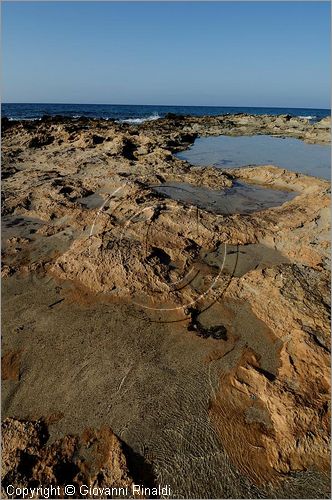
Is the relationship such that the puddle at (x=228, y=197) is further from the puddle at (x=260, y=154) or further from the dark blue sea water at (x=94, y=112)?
the dark blue sea water at (x=94, y=112)

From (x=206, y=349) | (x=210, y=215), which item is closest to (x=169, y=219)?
(x=210, y=215)

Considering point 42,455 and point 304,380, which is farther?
point 304,380

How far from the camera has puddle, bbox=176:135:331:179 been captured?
51.2 ft

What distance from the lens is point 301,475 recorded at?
3.44 m

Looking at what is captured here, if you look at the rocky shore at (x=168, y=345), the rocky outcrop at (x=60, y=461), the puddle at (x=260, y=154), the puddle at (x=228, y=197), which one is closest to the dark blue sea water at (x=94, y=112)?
the puddle at (x=260, y=154)

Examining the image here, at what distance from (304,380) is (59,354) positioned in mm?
3202

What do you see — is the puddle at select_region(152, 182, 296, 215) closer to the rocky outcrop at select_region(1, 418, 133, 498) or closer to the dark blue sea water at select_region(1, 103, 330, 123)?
the rocky outcrop at select_region(1, 418, 133, 498)

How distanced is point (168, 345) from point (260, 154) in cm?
1582

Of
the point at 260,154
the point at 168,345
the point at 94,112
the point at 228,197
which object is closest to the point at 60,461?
the point at 168,345

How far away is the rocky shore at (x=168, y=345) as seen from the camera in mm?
3510

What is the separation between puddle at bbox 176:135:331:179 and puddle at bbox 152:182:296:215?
12.7ft

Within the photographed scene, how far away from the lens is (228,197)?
33.8ft

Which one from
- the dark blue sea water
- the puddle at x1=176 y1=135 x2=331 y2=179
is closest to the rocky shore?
the puddle at x1=176 y1=135 x2=331 y2=179

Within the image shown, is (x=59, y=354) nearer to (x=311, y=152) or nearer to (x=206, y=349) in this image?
(x=206, y=349)
